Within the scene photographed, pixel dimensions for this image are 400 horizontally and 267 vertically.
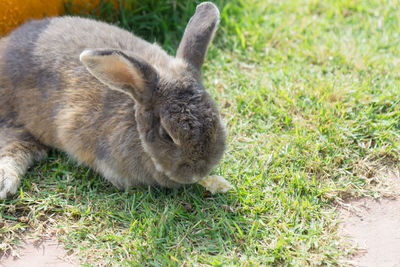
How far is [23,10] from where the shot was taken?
14.4ft

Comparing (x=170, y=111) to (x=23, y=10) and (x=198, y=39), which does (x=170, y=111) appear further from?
(x=23, y=10)

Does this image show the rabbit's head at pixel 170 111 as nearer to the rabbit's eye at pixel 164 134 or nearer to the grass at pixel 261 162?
the rabbit's eye at pixel 164 134

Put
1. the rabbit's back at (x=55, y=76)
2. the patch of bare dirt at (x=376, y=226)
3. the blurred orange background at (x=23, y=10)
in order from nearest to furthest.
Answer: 1. the patch of bare dirt at (x=376, y=226)
2. the rabbit's back at (x=55, y=76)
3. the blurred orange background at (x=23, y=10)

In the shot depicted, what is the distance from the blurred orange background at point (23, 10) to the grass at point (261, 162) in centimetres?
42

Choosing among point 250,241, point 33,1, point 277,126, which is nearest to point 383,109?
point 277,126

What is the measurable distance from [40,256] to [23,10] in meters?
2.44

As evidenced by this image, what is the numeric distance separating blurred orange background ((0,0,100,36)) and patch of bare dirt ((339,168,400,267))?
10.6ft


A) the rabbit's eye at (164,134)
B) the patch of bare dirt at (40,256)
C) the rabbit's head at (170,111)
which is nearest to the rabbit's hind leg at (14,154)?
the patch of bare dirt at (40,256)

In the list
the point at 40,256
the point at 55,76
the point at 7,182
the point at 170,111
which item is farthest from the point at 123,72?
the point at 40,256

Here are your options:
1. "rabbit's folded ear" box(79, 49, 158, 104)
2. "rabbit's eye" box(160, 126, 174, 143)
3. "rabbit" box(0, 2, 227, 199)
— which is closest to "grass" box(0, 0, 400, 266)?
"rabbit" box(0, 2, 227, 199)

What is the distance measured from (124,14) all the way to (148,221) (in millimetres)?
2461

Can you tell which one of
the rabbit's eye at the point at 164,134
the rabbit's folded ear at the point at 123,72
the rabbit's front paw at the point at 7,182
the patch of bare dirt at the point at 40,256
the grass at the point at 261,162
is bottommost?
the patch of bare dirt at the point at 40,256

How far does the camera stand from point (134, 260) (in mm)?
2957

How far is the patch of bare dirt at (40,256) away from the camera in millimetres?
3020
